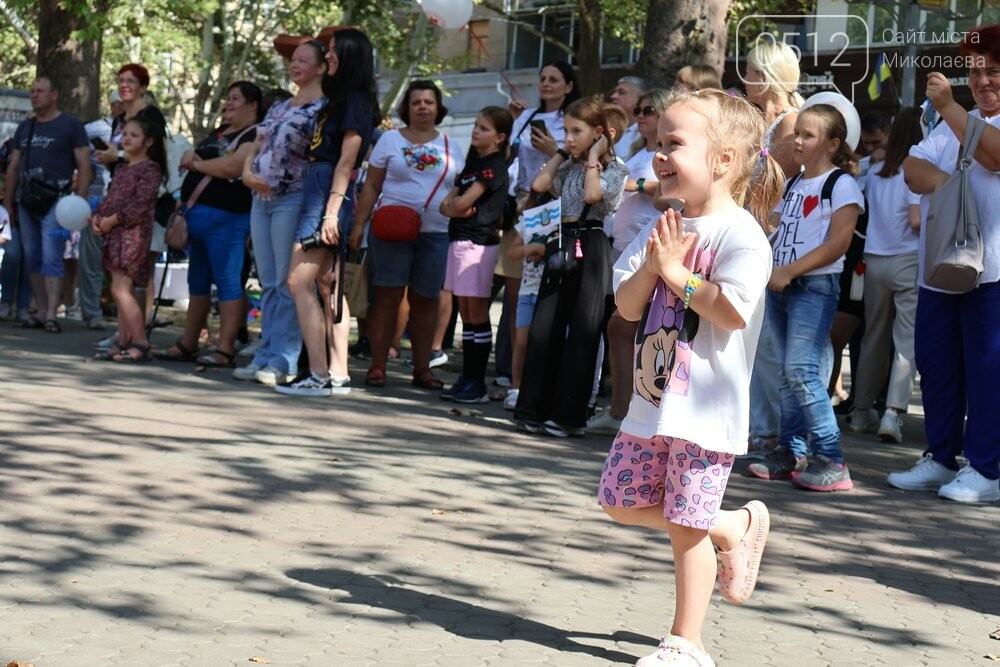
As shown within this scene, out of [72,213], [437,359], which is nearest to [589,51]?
[72,213]

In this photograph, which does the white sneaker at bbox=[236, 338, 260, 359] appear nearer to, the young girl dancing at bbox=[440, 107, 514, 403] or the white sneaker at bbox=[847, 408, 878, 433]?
the young girl dancing at bbox=[440, 107, 514, 403]

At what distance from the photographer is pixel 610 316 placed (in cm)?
911

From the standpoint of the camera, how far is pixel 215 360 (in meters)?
10.9

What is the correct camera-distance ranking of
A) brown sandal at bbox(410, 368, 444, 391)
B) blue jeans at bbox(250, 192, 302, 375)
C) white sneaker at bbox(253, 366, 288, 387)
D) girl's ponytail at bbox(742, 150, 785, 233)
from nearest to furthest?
girl's ponytail at bbox(742, 150, 785, 233), blue jeans at bbox(250, 192, 302, 375), white sneaker at bbox(253, 366, 288, 387), brown sandal at bbox(410, 368, 444, 391)

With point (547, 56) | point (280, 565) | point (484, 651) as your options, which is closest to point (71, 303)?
point (280, 565)

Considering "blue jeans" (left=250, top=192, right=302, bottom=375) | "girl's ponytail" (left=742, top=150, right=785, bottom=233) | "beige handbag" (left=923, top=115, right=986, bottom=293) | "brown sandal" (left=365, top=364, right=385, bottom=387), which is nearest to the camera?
"girl's ponytail" (left=742, top=150, right=785, bottom=233)

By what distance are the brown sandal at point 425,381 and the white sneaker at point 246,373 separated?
3.81 feet

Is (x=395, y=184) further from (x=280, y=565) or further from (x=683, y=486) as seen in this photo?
(x=683, y=486)

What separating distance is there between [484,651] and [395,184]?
628cm

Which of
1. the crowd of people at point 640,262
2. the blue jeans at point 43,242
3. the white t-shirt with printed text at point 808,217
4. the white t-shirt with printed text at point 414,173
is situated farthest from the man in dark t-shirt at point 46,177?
the white t-shirt with printed text at point 808,217

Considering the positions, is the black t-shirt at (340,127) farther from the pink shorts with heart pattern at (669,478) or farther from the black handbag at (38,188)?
the pink shorts with heart pattern at (669,478)

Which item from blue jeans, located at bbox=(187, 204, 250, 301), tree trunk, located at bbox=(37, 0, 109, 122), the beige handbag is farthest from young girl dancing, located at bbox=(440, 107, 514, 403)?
tree trunk, located at bbox=(37, 0, 109, 122)

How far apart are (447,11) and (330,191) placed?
356cm

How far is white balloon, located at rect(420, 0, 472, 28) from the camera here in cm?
1247
